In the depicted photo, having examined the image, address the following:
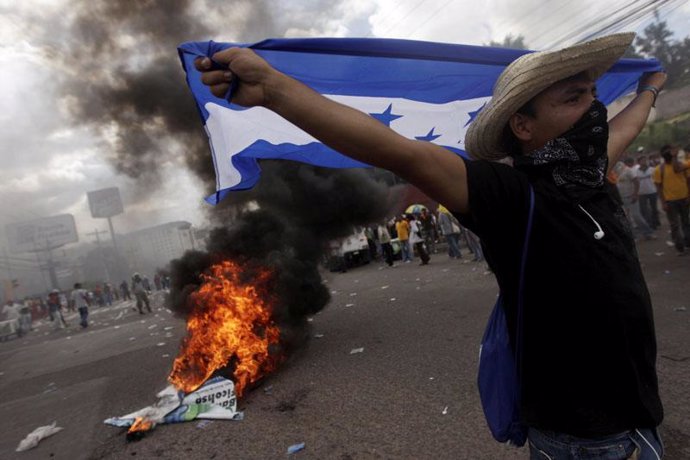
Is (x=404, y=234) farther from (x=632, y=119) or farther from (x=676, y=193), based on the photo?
(x=632, y=119)

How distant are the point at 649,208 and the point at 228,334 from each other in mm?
9919

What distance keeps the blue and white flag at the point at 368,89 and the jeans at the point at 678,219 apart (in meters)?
5.05

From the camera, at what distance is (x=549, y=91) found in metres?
1.32

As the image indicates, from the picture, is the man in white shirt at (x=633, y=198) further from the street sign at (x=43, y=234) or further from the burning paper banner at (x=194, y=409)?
the street sign at (x=43, y=234)

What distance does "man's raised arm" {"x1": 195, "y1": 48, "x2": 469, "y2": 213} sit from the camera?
1113 mm

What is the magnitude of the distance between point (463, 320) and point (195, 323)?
367 cm

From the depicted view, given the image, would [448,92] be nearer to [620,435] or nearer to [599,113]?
[599,113]

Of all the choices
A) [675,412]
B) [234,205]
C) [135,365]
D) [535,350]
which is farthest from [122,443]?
[234,205]

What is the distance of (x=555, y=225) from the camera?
46.5 inches

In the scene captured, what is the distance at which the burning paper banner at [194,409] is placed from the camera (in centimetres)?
444

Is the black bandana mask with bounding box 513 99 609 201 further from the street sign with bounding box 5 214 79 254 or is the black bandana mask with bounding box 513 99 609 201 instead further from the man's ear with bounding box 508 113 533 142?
the street sign with bounding box 5 214 79 254

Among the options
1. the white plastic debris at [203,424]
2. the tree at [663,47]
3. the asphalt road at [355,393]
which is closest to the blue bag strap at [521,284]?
the asphalt road at [355,393]

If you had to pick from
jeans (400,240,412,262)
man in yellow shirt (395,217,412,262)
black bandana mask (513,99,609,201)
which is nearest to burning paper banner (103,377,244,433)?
black bandana mask (513,99,609,201)

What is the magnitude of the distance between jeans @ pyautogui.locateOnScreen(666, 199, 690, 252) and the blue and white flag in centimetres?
505
